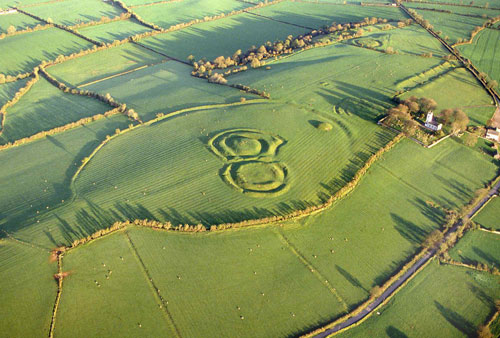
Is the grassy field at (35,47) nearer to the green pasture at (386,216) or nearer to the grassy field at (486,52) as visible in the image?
the green pasture at (386,216)

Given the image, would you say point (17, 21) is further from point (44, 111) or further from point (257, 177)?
point (257, 177)

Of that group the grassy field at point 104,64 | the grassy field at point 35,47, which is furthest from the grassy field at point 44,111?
the grassy field at point 35,47

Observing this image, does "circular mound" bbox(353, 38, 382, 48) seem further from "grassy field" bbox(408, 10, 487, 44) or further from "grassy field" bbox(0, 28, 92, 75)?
"grassy field" bbox(0, 28, 92, 75)

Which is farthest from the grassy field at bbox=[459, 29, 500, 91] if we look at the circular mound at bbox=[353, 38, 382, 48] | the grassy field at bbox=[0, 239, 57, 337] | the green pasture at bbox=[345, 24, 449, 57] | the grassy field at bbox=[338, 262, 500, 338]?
the grassy field at bbox=[0, 239, 57, 337]

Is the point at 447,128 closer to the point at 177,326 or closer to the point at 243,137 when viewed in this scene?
the point at 243,137

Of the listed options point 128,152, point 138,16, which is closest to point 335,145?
point 128,152

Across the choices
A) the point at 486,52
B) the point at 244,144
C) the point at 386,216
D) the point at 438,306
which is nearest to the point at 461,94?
the point at 486,52
